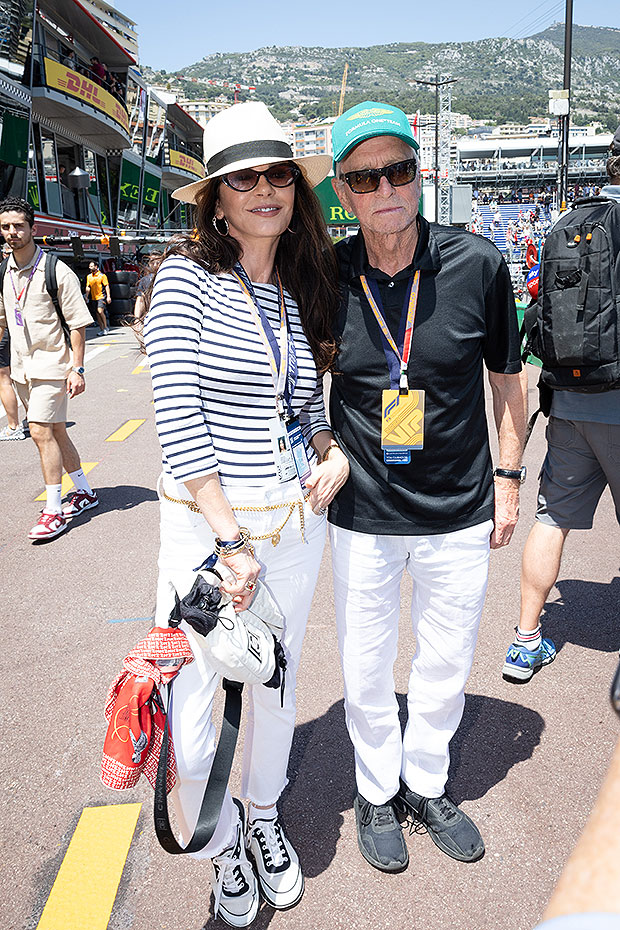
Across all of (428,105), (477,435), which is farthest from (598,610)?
(428,105)

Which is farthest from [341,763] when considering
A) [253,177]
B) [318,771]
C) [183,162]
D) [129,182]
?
[183,162]

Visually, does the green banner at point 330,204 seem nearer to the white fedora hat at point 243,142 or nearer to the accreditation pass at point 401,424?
the white fedora hat at point 243,142

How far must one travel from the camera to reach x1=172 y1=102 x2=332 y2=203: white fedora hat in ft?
6.38

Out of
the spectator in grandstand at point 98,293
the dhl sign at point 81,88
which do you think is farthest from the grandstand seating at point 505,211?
the spectator in grandstand at point 98,293

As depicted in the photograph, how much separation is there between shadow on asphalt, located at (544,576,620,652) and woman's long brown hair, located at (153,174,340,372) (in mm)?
2234

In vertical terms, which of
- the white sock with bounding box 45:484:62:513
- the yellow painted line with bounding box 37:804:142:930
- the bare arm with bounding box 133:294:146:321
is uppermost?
the bare arm with bounding box 133:294:146:321

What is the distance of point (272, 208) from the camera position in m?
2.01

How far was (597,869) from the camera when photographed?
0.57 metres

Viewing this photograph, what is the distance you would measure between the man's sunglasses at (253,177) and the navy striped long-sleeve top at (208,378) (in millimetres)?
267

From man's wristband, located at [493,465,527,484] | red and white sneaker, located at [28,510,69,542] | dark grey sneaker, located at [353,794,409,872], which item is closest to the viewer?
dark grey sneaker, located at [353,794,409,872]

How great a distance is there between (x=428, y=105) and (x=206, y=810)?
224410 millimetres

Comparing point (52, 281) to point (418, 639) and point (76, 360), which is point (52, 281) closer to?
point (76, 360)

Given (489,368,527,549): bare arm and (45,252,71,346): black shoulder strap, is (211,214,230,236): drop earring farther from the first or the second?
(45,252,71,346): black shoulder strap

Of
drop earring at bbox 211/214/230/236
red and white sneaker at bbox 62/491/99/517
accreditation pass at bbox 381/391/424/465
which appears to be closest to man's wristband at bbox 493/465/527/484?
accreditation pass at bbox 381/391/424/465
